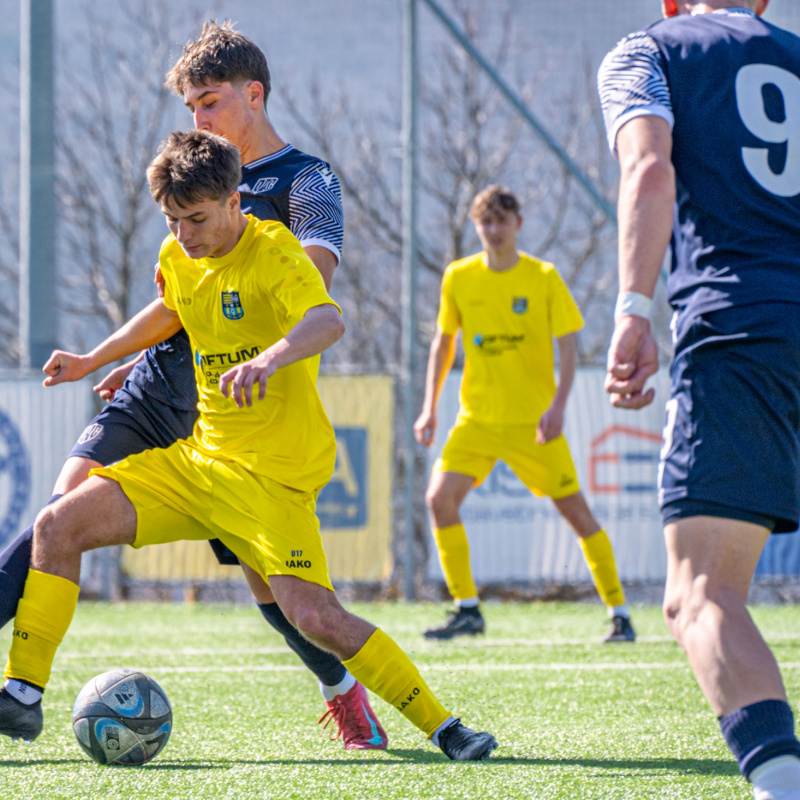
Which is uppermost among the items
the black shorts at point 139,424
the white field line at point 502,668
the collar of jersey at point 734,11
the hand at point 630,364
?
the collar of jersey at point 734,11

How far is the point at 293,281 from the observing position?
3111 millimetres

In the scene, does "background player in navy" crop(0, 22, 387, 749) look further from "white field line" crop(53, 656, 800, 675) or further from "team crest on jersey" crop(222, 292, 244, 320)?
"white field line" crop(53, 656, 800, 675)

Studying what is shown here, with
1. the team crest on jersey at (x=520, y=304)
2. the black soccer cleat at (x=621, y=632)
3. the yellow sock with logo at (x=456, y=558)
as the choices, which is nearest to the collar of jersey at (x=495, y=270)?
the team crest on jersey at (x=520, y=304)

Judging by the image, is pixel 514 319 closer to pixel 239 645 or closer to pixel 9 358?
pixel 239 645

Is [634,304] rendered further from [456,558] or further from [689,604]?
[456,558]

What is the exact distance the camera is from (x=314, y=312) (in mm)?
3000

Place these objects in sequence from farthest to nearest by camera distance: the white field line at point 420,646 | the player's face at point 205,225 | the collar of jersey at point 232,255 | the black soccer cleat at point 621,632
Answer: the black soccer cleat at point 621,632
the white field line at point 420,646
the collar of jersey at point 232,255
the player's face at point 205,225

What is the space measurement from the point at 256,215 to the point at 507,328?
3.21 metres

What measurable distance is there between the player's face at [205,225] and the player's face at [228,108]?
0.45 metres

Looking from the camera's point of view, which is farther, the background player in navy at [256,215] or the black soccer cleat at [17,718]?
the background player in navy at [256,215]

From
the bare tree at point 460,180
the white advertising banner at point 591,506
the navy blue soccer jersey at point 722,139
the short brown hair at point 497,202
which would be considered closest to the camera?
the navy blue soccer jersey at point 722,139

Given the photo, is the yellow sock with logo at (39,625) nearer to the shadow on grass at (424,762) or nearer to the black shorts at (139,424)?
the shadow on grass at (424,762)

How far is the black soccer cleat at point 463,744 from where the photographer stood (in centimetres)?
322

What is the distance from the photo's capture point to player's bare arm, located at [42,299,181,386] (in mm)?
3570
